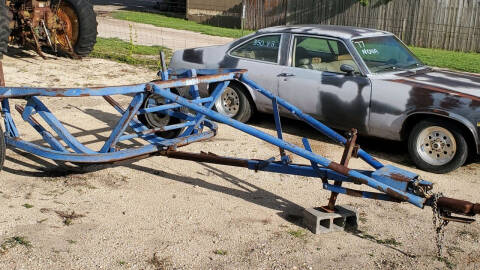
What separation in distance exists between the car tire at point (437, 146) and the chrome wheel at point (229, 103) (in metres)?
2.64

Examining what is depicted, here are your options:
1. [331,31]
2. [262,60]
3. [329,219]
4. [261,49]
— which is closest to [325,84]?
[331,31]

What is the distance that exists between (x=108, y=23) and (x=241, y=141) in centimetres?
1702

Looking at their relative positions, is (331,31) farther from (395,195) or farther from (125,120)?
(395,195)

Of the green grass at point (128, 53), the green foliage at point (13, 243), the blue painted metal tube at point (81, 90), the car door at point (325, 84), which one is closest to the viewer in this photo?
the green foliage at point (13, 243)

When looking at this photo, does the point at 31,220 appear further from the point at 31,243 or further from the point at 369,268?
the point at 369,268

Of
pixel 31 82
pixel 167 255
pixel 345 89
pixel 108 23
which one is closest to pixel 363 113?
pixel 345 89

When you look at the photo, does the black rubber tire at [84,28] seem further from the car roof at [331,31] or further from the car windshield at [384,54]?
the car windshield at [384,54]

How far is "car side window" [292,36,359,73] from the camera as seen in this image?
26.0 feet

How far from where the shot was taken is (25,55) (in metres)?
13.7

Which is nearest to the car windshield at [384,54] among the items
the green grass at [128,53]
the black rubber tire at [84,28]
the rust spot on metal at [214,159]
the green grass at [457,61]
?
the rust spot on metal at [214,159]

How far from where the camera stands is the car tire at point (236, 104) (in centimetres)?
866

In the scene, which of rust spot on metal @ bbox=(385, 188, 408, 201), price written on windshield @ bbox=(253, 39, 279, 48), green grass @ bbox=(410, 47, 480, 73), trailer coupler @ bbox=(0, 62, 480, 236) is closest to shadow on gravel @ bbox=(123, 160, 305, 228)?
trailer coupler @ bbox=(0, 62, 480, 236)

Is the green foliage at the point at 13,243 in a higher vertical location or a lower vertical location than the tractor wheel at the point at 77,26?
lower

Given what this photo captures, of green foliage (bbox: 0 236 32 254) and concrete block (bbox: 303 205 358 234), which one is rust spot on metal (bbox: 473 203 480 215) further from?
green foliage (bbox: 0 236 32 254)
